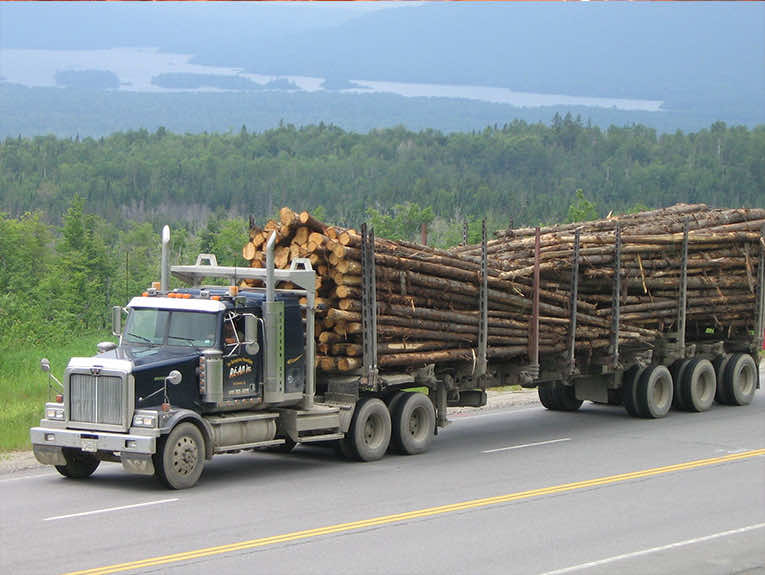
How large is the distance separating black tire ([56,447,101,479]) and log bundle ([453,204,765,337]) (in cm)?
673

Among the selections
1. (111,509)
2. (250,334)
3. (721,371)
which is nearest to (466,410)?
(721,371)

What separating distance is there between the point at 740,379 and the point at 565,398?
3.52 metres

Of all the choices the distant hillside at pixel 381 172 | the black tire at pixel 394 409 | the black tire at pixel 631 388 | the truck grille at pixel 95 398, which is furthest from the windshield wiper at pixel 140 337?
the distant hillside at pixel 381 172

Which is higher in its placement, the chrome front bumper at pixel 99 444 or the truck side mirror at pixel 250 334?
the truck side mirror at pixel 250 334

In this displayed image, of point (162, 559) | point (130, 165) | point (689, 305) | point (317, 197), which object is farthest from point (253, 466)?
point (130, 165)

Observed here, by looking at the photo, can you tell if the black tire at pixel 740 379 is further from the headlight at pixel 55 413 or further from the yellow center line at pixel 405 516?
the headlight at pixel 55 413

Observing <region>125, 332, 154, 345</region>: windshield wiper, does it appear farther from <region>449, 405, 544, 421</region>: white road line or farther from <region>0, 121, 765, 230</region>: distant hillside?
<region>0, 121, 765, 230</region>: distant hillside

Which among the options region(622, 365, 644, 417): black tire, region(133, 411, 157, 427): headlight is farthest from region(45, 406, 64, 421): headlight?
region(622, 365, 644, 417): black tire

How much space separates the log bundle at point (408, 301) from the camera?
18234mm

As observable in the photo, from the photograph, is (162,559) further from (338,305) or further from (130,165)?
(130,165)

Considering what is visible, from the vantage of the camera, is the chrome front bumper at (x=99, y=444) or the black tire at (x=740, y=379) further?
the black tire at (x=740, y=379)

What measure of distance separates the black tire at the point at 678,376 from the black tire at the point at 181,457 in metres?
10.7

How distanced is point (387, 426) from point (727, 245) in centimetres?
922

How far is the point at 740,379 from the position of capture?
24.9 metres
